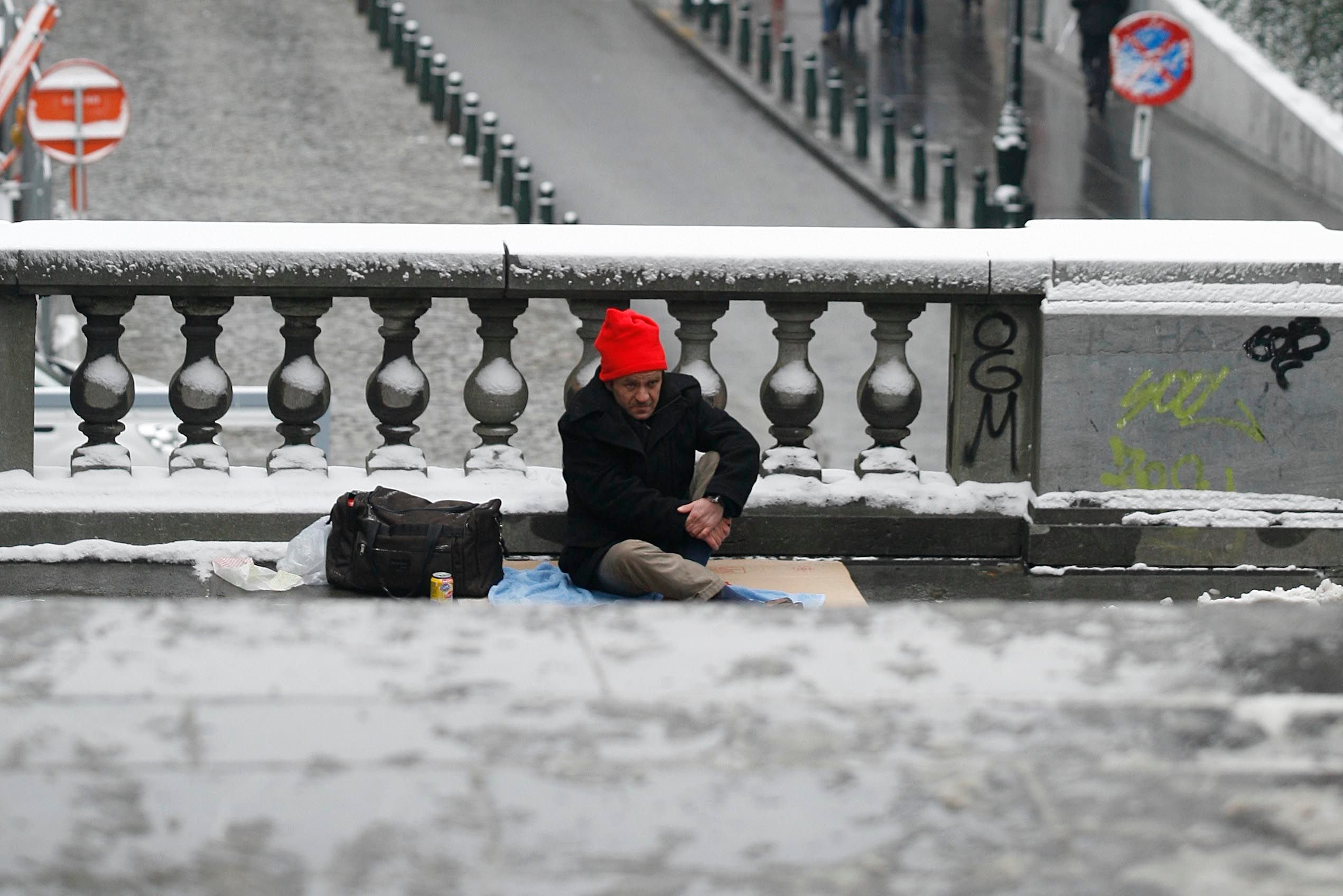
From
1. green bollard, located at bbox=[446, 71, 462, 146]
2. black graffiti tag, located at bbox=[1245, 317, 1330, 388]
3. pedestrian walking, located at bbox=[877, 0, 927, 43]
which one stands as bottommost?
green bollard, located at bbox=[446, 71, 462, 146]

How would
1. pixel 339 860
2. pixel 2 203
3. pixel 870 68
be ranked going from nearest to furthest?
pixel 339 860 < pixel 2 203 < pixel 870 68

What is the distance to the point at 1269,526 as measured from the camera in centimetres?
587

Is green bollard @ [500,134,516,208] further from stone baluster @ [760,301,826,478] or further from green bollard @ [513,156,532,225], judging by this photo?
stone baluster @ [760,301,826,478]

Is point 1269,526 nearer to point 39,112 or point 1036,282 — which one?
point 1036,282

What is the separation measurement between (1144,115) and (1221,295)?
36.0 feet

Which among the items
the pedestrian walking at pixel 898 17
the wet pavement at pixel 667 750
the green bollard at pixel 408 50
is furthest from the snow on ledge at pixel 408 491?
the pedestrian walking at pixel 898 17

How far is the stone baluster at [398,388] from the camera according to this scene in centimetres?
580

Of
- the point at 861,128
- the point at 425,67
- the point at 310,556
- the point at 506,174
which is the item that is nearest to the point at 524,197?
the point at 506,174

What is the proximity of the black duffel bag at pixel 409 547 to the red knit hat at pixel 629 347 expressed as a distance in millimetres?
Answer: 517

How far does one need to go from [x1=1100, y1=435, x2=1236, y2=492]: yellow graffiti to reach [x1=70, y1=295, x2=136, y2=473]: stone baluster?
2.86m

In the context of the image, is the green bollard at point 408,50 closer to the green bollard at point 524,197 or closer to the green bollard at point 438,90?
the green bollard at point 438,90

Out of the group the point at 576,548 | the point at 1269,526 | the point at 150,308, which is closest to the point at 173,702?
the point at 576,548

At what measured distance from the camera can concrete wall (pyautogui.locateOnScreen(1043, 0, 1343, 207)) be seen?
20.3m

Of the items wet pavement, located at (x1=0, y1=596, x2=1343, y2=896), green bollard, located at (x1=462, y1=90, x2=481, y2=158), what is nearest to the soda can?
wet pavement, located at (x1=0, y1=596, x2=1343, y2=896)
